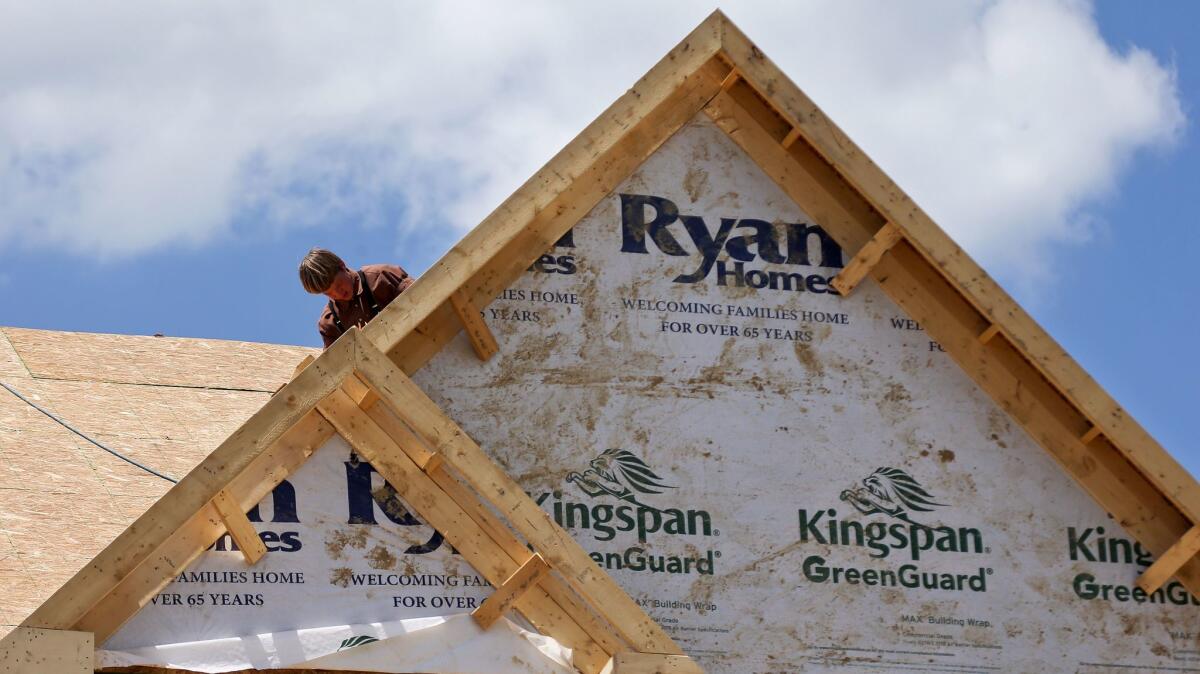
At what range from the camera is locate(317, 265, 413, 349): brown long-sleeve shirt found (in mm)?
12992

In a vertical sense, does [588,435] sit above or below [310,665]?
above

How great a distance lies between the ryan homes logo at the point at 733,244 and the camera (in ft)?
41.1

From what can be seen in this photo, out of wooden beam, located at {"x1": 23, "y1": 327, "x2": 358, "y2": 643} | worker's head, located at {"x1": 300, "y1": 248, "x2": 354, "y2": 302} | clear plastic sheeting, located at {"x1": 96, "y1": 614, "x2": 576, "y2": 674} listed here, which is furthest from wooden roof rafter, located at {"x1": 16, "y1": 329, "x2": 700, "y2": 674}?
worker's head, located at {"x1": 300, "y1": 248, "x2": 354, "y2": 302}

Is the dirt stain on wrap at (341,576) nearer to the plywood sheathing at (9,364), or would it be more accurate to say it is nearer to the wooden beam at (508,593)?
the wooden beam at (508,593)

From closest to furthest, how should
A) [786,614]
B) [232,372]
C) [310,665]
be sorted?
1. [310,665]
2. [786,614]
3. [232,372]

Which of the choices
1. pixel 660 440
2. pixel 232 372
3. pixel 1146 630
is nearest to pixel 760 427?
pixel 660 440

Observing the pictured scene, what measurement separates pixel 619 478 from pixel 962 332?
2436mm

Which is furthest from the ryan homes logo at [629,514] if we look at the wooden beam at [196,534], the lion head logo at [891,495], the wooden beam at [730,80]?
the wooden beam at [730,80]

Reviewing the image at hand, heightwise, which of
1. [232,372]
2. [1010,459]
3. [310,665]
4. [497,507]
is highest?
[232,372]

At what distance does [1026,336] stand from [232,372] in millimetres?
7481

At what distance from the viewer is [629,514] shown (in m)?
12.0

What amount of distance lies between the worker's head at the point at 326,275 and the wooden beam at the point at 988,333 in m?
4.04

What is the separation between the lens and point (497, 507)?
1076 cm

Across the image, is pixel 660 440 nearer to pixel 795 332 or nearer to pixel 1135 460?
pixel 795 332
